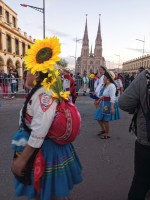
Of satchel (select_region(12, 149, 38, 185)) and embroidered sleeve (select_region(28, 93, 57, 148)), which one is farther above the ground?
embroidered sleeve (select_region(28, 93, 57, 148))

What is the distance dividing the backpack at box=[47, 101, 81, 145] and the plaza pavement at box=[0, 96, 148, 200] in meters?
1.34

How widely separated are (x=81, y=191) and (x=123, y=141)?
2.29m

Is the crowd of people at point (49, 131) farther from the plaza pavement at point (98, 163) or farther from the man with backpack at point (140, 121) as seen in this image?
the plaza pavement at point (98, 163)

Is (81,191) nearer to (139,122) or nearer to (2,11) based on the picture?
(139,122)

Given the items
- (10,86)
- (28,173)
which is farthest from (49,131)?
(10,86)

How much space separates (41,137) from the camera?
161cm

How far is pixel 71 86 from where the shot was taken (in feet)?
25.0

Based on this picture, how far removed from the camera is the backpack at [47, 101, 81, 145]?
5.40ft

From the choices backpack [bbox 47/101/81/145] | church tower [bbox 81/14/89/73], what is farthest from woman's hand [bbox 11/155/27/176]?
church tower [bbox 81/14/89/73]

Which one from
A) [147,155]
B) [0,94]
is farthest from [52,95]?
[0,94]

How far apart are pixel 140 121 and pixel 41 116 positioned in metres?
1.01

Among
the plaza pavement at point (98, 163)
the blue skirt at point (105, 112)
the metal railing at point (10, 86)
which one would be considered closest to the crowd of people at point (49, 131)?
the plaza pavement at point (98, 163)

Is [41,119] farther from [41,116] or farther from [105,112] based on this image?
[105,112]

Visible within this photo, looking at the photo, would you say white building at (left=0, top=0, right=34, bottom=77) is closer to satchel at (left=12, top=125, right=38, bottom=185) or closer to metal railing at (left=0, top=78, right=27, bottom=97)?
metal railing at (left=0, top=78, right=27, bottom=97)
